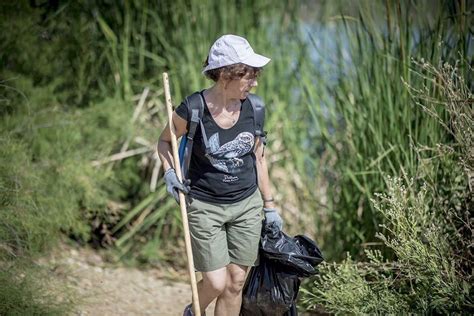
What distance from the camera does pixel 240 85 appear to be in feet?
12.7

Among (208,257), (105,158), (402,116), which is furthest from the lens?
(105,158)

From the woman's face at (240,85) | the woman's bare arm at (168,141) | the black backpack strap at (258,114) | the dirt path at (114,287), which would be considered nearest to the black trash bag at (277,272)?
the black backpack strap at (258,114)

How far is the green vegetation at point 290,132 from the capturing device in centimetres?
411

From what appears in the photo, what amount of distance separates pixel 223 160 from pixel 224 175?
0.26 feet

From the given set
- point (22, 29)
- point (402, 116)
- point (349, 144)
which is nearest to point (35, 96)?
point (22, 29)

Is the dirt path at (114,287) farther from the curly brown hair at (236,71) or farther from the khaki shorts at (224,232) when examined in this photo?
the curly brown hair at (236,71)

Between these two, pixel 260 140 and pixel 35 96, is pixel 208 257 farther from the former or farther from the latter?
pixel 35 96

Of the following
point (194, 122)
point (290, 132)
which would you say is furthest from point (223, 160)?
point (290, 132)

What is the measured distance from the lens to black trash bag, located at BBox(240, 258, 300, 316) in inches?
165

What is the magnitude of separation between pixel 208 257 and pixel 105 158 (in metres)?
2.52

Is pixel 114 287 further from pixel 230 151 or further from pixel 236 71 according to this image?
pixel 236 71

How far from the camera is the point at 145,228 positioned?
6355 mm

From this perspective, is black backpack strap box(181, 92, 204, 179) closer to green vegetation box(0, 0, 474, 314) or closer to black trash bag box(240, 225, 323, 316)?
black trash bag box(240, 225, 323, 316)

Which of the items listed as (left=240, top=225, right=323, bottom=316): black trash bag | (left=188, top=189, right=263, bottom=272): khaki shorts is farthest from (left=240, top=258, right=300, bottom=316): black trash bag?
(left=188, top=189, right=263, bottom=272): khaki shorts
